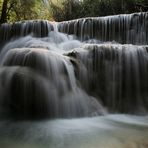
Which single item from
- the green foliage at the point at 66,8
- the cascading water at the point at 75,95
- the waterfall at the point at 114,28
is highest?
the green foliage at the point at 66,8

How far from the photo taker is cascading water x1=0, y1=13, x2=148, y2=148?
602 cm

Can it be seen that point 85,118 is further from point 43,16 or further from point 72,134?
point 43,16

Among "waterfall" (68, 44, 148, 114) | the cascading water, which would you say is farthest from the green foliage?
the cascading water

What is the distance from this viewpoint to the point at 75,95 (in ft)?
25.9

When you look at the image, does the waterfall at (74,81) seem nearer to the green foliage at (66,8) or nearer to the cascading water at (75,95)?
the cascading water at (75,95)

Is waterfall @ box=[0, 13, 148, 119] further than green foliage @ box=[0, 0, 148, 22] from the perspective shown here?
No

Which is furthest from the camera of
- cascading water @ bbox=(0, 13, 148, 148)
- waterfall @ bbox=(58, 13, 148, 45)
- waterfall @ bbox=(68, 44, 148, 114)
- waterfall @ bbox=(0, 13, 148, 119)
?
waterfall @ bbox=(58, 13, 148, 45)

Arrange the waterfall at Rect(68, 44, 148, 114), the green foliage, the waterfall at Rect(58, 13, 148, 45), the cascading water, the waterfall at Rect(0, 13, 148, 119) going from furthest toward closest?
1. the green foliage
2. the waterfall at Rect(58, 13, 148, 45)
3. the waterfall at Rect(68, 44, 148, 114)
4. the waterfall at Rect(0, 13, 148, 119)
5. the cascading water

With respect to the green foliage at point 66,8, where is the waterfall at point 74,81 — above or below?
below

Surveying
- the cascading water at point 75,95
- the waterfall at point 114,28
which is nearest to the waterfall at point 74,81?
the cascading water at point 75,95

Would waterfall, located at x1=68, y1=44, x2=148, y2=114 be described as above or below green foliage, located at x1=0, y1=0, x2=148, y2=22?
below

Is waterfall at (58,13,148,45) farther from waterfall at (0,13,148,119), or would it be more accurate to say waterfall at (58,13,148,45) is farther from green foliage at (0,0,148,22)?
green foliage at (0,0,148,22)

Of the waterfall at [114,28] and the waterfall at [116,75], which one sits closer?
the waterfall at [116,75]

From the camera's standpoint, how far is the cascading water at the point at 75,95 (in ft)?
19.7
